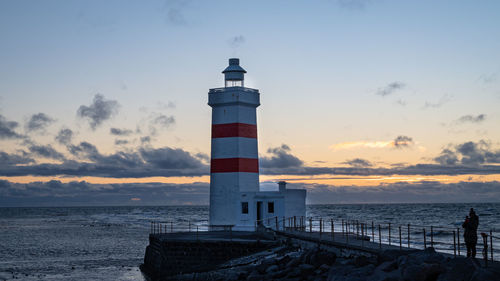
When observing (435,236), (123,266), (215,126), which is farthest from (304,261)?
(435,236)

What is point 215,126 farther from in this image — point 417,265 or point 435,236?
point 435,236

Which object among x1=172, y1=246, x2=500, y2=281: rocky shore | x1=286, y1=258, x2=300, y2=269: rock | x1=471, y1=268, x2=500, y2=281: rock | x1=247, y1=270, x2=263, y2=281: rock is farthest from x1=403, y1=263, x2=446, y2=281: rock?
x1=247, y1=270, x2=263, y2=281: rock

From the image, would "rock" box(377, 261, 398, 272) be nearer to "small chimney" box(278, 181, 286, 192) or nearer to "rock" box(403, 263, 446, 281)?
"rock" box(403, 263, 446, 281)

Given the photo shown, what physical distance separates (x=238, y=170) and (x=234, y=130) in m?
1.89

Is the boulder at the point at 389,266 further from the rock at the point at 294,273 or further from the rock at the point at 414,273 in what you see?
the rock at the point at 294,273

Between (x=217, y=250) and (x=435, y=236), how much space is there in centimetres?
2481

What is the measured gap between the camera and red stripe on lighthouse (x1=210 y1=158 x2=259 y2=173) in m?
26.6

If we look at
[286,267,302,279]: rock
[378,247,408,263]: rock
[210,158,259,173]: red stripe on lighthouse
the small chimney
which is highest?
[210,158,259,173]: red stripe on lighthouse

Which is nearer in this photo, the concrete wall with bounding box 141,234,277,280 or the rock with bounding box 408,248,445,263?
the rock with bounding box 408,248,445,263

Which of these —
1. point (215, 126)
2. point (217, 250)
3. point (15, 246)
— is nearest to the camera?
point (217, 250)

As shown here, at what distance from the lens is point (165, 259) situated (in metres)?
22.9

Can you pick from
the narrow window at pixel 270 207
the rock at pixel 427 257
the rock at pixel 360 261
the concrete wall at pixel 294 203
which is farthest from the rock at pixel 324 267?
the concrete wall at pixel 294 203

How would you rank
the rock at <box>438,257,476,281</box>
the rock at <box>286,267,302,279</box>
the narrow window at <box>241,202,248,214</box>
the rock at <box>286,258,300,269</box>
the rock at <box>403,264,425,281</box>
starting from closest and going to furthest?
the rock at <box>438,257,476,281</box>, the rock at <box>403,264,425,281</box>, the rock at <box>286,267,302,279</box>, the rock at <box>286,258,300,269</box>, the narrow window at <box>241,202,248,214</box>

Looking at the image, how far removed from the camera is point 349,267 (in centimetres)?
1493
